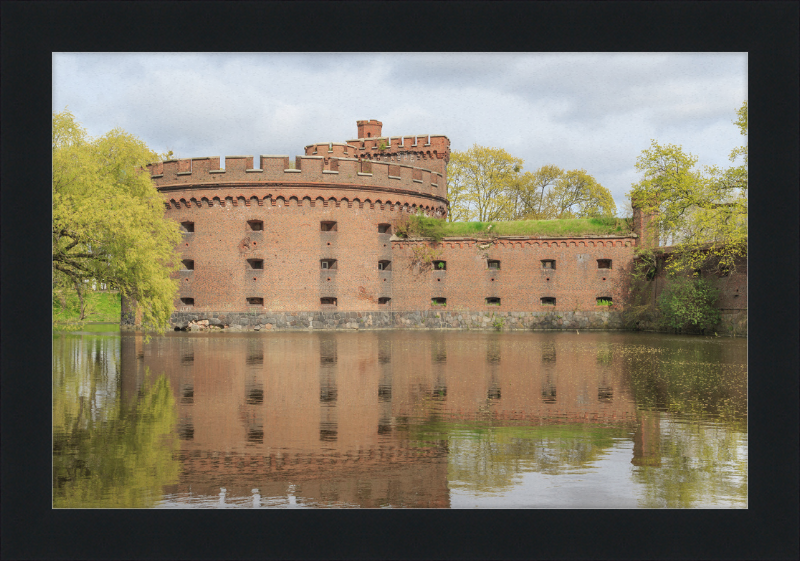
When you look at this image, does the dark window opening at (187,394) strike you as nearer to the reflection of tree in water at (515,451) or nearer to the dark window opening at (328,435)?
the dark window opening at (328,435)

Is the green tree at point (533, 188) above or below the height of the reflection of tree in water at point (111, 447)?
above

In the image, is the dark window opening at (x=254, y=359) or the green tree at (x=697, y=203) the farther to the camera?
the green tree at (x=697, y=203)

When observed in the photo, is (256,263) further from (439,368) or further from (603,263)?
(439,368)

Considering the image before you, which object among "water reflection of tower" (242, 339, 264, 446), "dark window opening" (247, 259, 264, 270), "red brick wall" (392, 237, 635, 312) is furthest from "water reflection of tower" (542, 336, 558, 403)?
"dark window opening" (247, 259, 264, 270)

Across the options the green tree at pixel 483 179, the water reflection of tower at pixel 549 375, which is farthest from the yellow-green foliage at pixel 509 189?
the water reflection of tower at pixel 549 375

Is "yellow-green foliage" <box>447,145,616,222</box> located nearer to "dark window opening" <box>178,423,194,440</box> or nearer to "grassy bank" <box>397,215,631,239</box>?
"grassy bank" <box>397,215,631,239</box>

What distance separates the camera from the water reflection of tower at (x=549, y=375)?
9148 millimetres

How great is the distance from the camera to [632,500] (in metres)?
4.79

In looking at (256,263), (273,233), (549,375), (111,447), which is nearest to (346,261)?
(273,233)

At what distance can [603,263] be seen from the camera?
26938 mm

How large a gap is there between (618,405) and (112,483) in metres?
5.89

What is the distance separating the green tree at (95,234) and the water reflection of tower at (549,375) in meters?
8.18

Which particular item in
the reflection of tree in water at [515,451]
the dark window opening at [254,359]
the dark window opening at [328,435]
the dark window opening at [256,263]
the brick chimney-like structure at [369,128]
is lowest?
the dark window opening at [254,359]

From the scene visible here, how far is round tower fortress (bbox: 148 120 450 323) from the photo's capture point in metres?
25.6
